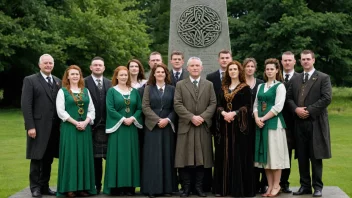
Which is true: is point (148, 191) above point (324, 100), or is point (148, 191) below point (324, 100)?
below

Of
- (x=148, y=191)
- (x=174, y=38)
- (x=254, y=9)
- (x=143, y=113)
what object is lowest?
(x=148, y=191)

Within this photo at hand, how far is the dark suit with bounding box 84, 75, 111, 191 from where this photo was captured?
893 centimetres

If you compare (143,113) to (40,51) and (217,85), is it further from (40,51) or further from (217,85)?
(40,51)

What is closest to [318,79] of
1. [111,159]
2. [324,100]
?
[324,100]

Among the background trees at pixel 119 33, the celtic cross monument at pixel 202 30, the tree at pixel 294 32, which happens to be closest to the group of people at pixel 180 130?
the celtic cross monument at pixel 202 30

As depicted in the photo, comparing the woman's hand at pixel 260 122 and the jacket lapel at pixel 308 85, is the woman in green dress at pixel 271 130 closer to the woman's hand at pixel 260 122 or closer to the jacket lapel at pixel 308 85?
the woman's hand at pixel 260 122

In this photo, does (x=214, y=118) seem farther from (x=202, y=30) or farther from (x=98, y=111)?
(x=202, y=30)

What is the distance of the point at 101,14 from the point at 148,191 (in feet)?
94.7

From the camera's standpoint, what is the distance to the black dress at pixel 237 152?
28.1 ft

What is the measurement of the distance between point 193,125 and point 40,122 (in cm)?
212

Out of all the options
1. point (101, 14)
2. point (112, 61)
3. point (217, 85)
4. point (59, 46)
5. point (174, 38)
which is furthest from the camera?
point (101, 14)

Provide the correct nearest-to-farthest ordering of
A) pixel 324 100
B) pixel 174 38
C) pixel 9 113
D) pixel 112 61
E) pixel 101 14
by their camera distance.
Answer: pixel 324 100 → pixel 174 38 → pixel 9 113 → pixel 112 61 → pixel 101 14

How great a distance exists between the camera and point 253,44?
26750 millimetres

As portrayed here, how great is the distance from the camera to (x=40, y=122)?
8789mm
